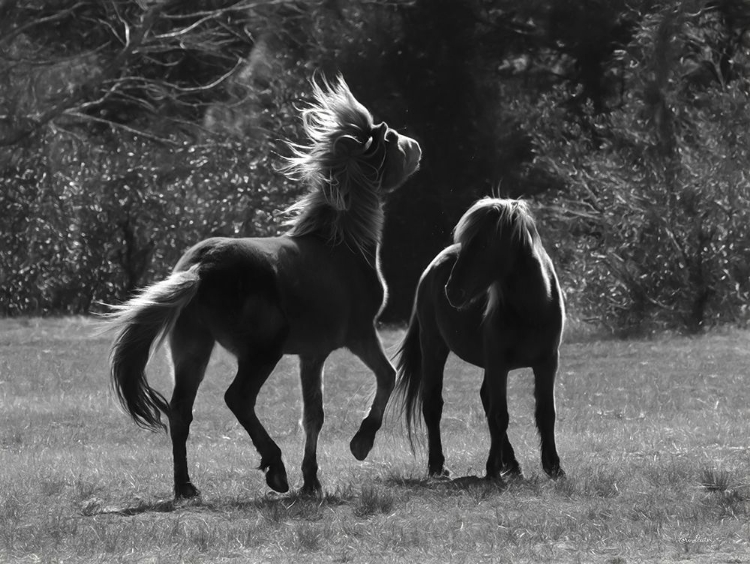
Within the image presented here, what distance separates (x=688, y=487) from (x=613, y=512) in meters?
1.09

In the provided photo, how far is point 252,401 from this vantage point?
744 cm

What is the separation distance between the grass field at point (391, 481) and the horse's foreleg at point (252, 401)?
17 cm

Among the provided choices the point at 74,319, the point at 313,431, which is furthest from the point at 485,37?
the point at 313,431

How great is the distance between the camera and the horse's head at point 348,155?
27.1 feet

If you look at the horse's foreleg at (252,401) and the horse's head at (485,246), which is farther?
the horse's head at (485,246)

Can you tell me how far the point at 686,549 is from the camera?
608 centimetres

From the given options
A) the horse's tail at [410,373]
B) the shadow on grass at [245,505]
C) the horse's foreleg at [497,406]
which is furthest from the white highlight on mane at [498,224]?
the shadow on grass at [245,505]

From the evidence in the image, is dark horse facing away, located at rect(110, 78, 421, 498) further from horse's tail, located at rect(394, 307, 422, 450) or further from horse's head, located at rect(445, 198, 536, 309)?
horse's tail, located at rect(394, 307, 422, 450)

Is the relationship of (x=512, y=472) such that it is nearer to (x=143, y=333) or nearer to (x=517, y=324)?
(x=517, y=324)

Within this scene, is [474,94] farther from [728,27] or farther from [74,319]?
[74,319]

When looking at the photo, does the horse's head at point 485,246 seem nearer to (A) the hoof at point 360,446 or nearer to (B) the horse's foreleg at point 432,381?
(A) the hoof at point 360,446

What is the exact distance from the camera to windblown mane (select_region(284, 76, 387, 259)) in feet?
27.1

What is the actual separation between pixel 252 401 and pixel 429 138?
48.0 ft

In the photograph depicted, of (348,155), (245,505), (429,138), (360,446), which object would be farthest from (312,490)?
(429,138)
